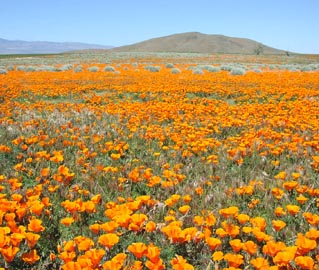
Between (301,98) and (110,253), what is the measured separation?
30.1 feet

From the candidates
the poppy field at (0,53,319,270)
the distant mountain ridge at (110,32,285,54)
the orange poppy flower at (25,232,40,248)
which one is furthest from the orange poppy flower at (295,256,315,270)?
the distant mountain ridge at (110,32,285,54)

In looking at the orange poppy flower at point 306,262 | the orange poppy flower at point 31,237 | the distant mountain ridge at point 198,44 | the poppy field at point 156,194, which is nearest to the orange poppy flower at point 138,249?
the poppy field at point 156,194

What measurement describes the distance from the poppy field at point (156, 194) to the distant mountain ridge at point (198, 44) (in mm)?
156999

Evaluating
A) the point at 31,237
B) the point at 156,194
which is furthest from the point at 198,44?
the point at 31,237

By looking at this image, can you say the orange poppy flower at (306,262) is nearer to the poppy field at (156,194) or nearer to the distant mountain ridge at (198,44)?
the poppy field at (156,194)

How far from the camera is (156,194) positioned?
385 centimetres

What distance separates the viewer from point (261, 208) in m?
3.53

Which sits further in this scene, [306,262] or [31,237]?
[31,237]

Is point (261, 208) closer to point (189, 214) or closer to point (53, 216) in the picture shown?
point (189, 214)

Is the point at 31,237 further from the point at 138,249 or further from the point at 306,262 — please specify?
the point at 306,262

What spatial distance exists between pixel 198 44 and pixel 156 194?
17820 cm

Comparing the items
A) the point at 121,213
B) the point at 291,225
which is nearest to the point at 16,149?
the point at 121,213

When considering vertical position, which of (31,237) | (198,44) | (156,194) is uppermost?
(198,44)

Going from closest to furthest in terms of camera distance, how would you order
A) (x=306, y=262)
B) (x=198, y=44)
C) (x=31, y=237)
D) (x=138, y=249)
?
(x=306, y=262)
(x=138, y=249)
(x=31, y=237)
(x=198, y=44)
